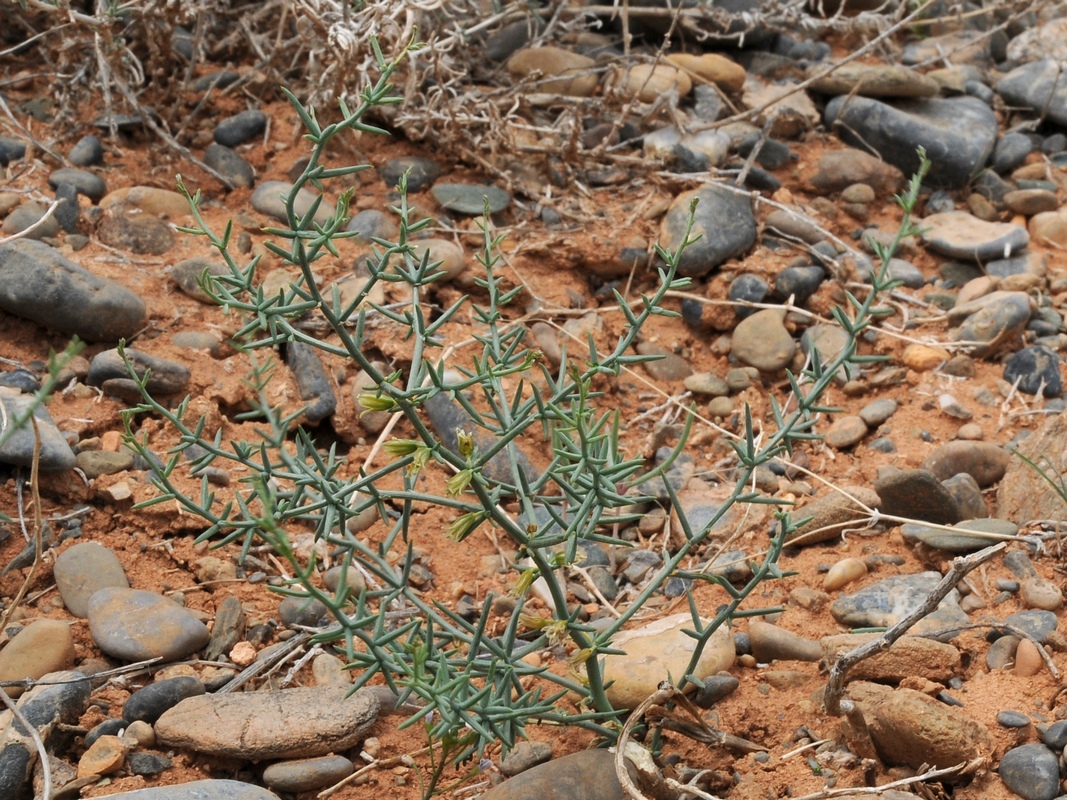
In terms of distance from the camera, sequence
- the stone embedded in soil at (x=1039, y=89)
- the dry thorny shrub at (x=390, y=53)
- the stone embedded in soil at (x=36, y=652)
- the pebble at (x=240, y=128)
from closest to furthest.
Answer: the stone embedded in soil at (x=36, y=652)
the dry thorny shrub at (x=390, y=53)
the pebble at (x=240, y=128)
the stone embedded in soil at (x=1039, y=89)

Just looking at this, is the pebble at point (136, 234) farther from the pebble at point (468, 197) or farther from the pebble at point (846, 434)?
the pebble at point (846, 434)

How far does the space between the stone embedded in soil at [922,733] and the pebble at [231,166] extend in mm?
2968

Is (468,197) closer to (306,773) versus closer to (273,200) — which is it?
(273,200)

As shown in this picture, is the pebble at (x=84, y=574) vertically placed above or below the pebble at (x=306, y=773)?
above

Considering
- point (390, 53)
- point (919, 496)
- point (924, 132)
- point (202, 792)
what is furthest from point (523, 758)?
point (924, 132)

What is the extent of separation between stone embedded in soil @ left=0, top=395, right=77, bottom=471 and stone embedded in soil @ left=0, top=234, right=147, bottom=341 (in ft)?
0.99

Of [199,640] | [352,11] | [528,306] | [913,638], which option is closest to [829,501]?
[913,638]

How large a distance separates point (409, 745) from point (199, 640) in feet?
1.90

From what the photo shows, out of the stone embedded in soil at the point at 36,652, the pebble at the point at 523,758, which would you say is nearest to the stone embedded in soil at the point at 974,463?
the pebble at the point at 523,758

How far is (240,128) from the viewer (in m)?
4.29

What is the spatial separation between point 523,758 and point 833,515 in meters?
1.18

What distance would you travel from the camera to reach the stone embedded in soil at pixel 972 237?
4078mm

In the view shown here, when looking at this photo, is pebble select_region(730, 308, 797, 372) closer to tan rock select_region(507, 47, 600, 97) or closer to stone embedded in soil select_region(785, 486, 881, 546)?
stone embedded in soil select_region(785, 486, 881, 546)

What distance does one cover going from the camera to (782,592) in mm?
2861
